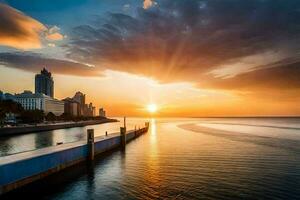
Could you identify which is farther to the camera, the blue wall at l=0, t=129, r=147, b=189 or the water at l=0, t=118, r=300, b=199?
the water at l=0, t=118, r=300, b=199

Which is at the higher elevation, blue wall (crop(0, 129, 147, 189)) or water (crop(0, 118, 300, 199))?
blue wall (crop(0, 129, 147, 189))

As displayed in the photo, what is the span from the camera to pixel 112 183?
1027 inches

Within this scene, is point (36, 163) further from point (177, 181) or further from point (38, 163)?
point (177, 181)

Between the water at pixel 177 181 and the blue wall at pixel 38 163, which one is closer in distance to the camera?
the blue wall at pixel 38 163

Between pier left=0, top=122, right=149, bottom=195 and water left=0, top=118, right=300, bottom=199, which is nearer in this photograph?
pier left=0, top=122, right=149, bottom=195

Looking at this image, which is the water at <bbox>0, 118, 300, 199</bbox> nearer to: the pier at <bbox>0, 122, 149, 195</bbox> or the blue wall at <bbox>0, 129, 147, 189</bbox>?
the pier at <bbox>0, 122, 149, 195</bbox>

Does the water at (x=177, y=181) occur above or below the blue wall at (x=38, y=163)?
below

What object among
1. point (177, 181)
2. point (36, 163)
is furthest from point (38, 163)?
point (177, 181)

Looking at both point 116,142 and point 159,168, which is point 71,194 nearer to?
point 159,168

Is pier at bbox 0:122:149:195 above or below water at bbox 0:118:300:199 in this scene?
above

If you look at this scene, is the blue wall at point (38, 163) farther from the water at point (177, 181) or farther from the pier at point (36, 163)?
the water at point (177, 181)

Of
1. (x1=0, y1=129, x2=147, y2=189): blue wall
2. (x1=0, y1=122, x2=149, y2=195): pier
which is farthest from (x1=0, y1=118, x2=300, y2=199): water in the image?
(x1=0, y1=129, x2=147, y2=189): blue wall

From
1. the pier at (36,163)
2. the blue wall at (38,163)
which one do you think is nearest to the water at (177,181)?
the pier at (36,163)

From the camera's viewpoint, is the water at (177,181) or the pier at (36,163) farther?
the water at (177,181)
